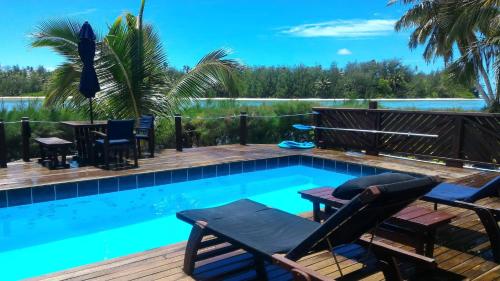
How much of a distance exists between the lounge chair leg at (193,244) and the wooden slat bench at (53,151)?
4272 mm

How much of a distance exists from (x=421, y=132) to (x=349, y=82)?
28.6 meters

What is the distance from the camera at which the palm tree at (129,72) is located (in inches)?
324

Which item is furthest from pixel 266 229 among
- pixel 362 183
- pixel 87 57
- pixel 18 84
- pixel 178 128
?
pixel 18 84

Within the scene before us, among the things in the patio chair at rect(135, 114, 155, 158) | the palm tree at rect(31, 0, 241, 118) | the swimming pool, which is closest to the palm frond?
the palm tree at rect(31, 0, 241, 118)

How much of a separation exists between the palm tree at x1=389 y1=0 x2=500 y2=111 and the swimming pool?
600cm

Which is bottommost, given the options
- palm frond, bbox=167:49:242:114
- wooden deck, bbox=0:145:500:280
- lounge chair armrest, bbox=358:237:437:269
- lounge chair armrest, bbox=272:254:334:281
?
wooden deck, bbox=0:145:500:280

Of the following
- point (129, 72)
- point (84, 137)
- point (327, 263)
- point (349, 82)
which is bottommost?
point (327, 263)

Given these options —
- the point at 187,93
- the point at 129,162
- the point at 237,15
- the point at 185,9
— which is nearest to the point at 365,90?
the point at 237,15

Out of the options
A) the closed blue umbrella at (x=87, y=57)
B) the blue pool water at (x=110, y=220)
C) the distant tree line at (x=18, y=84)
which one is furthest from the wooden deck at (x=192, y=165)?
the distant tree line at (x=18, y=84)

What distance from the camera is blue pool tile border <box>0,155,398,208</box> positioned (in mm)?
5304

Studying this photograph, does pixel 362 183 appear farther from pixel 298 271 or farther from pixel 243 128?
pixel 243 128

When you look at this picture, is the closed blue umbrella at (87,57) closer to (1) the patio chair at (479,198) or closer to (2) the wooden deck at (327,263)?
(2) the wooden deck at (327,263)

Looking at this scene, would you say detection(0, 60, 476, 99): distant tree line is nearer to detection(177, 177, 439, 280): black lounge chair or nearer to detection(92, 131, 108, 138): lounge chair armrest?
detection(92, 131, 108, 138): lounge chair armrest

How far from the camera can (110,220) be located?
5.30 meters
